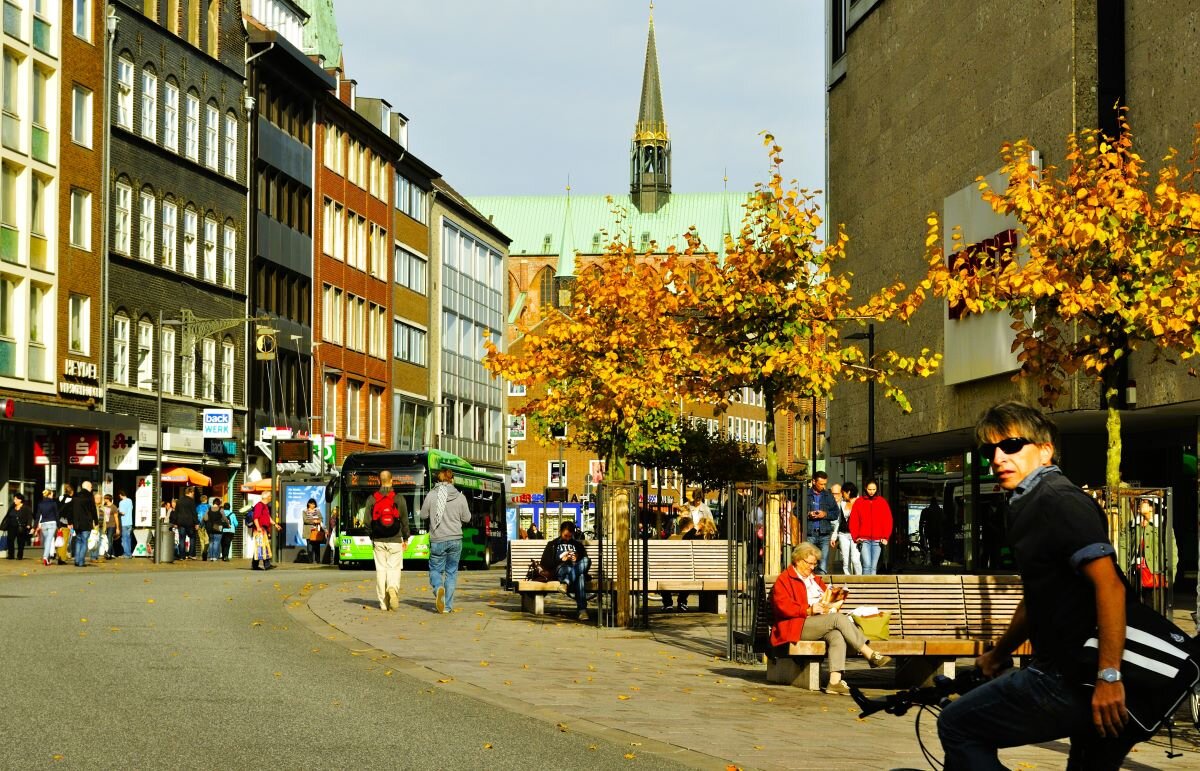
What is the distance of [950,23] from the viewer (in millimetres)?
43500

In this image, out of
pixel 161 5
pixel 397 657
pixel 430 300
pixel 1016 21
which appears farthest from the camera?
pixel 430 300

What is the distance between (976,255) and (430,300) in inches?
2706

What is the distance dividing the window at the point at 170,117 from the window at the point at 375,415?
21.8m

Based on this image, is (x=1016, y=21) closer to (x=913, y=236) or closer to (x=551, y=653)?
(x=913, y=236)

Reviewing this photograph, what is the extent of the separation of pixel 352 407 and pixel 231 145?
16.3m

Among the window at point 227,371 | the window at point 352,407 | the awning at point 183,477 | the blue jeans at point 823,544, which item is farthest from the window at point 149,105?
the blue jeans at point 823,544

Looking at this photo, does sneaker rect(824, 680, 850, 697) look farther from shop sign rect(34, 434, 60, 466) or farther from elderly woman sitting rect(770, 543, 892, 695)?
shop sign rect(34, 434, 60, 466)

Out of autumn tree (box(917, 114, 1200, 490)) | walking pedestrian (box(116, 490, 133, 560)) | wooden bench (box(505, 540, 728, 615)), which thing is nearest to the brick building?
walking pedestrian (box(116, 490, 133, 560))

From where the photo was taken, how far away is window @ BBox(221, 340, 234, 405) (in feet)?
194

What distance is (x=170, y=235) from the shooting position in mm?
55531

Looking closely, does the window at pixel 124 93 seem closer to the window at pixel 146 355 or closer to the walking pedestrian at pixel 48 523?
the window at pixel 146 355

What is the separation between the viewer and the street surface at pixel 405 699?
399 inches

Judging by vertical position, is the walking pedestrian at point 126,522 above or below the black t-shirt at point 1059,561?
below

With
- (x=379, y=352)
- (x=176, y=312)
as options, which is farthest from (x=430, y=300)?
(x=176, y=312)
